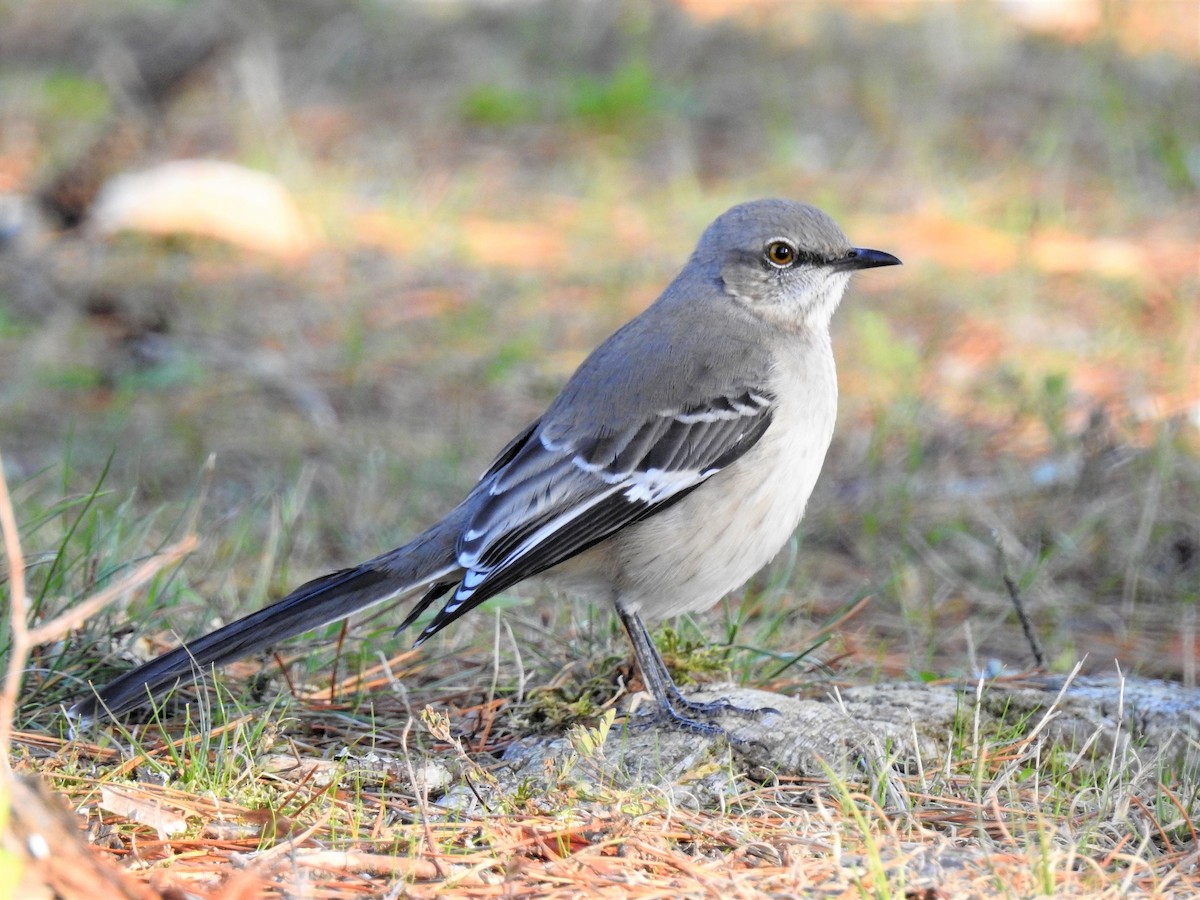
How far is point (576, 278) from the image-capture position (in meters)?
8.53

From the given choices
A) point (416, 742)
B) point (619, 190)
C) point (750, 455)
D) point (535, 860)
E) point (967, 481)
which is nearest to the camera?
point (535, 860)

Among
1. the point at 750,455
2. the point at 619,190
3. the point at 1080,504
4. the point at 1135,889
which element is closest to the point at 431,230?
the point at 619,190

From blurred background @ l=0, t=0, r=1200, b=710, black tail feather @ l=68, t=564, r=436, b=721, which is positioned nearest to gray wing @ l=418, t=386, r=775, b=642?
black tail feather @ l=68, t=564, r=436, b=721

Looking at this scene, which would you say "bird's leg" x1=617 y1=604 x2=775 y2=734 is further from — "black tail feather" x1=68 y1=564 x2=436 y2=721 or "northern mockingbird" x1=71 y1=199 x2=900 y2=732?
"black tail feather" x1=68 y1=564 x2=436 y2=721

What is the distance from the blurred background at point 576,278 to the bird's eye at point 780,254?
969 mm

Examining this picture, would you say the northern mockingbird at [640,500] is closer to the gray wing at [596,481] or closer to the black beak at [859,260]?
the gray wing at [596,481]

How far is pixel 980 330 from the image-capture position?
7.79m

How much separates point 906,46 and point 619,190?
10.2 ft

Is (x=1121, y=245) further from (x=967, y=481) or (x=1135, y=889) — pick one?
(x=1135, y=889)

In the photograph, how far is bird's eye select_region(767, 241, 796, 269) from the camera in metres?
4.67

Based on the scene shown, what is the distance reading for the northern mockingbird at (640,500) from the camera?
3889mm

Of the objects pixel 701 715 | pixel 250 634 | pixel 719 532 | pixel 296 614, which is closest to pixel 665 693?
pixel 701 715

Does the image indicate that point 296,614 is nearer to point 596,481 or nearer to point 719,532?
point 596,481

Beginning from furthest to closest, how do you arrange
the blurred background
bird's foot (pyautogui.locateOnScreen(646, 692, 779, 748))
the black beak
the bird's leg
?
the blurred background
the black beak
the bird's leg
bird's foot (pyautogui.locateOnScreen(646, 692, 779, 748))
